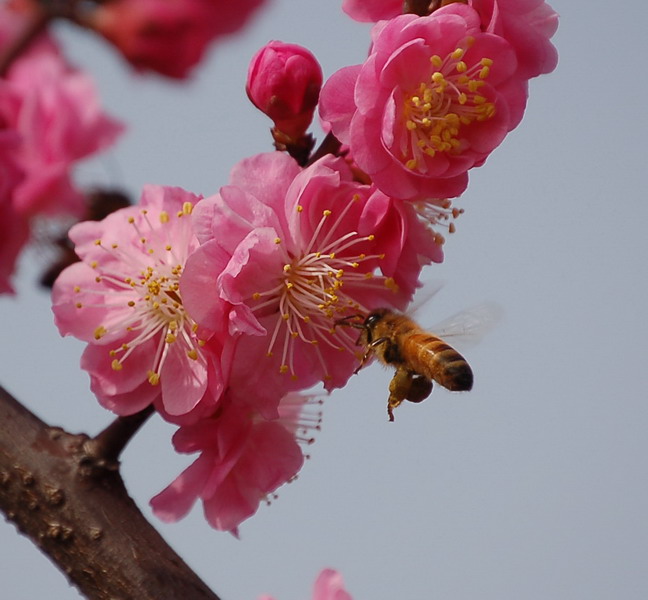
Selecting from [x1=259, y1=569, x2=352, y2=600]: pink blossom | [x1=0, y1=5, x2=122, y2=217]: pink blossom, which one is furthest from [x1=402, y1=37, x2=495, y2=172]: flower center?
[x1=259, y1=569, x2=352, y2=600]: pink blossom

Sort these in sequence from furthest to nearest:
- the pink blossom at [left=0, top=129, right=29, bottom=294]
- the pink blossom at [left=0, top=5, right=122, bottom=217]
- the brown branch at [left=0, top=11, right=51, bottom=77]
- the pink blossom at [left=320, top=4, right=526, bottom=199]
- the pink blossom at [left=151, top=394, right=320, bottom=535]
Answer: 1. the pink blossom at [left=0, top=5, right=122, bottom=217]
2. the pink blossom at [left=0, top=129, right=29, bottom=294]
3. the pink blossom at [left=151, top=394, right=320, bottom=535]
4. the pink blossom at [left=320, top=4, right=526, bottom=199]
5. the brown branch at [left=0, top=11, right=51, bottom=77]

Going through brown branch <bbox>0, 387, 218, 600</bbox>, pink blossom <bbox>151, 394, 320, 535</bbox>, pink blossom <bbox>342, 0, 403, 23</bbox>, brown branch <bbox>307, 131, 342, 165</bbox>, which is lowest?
brown branch <bbox>0, 387, 218, 600</bbox>

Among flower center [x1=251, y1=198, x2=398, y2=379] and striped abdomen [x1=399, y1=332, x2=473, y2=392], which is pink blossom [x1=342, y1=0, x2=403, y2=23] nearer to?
flower center [x1=251, y1=198, x2=398, y2=379]

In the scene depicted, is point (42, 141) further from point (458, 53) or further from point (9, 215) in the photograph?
point (458, 53)

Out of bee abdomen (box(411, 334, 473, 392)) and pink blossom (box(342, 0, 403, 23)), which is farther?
pink blossom (box(342, 0, 403, 23))

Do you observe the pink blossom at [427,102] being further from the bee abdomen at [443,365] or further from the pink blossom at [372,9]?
the bee abdomen at [443,365]

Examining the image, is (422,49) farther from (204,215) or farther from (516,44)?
(204,215)
